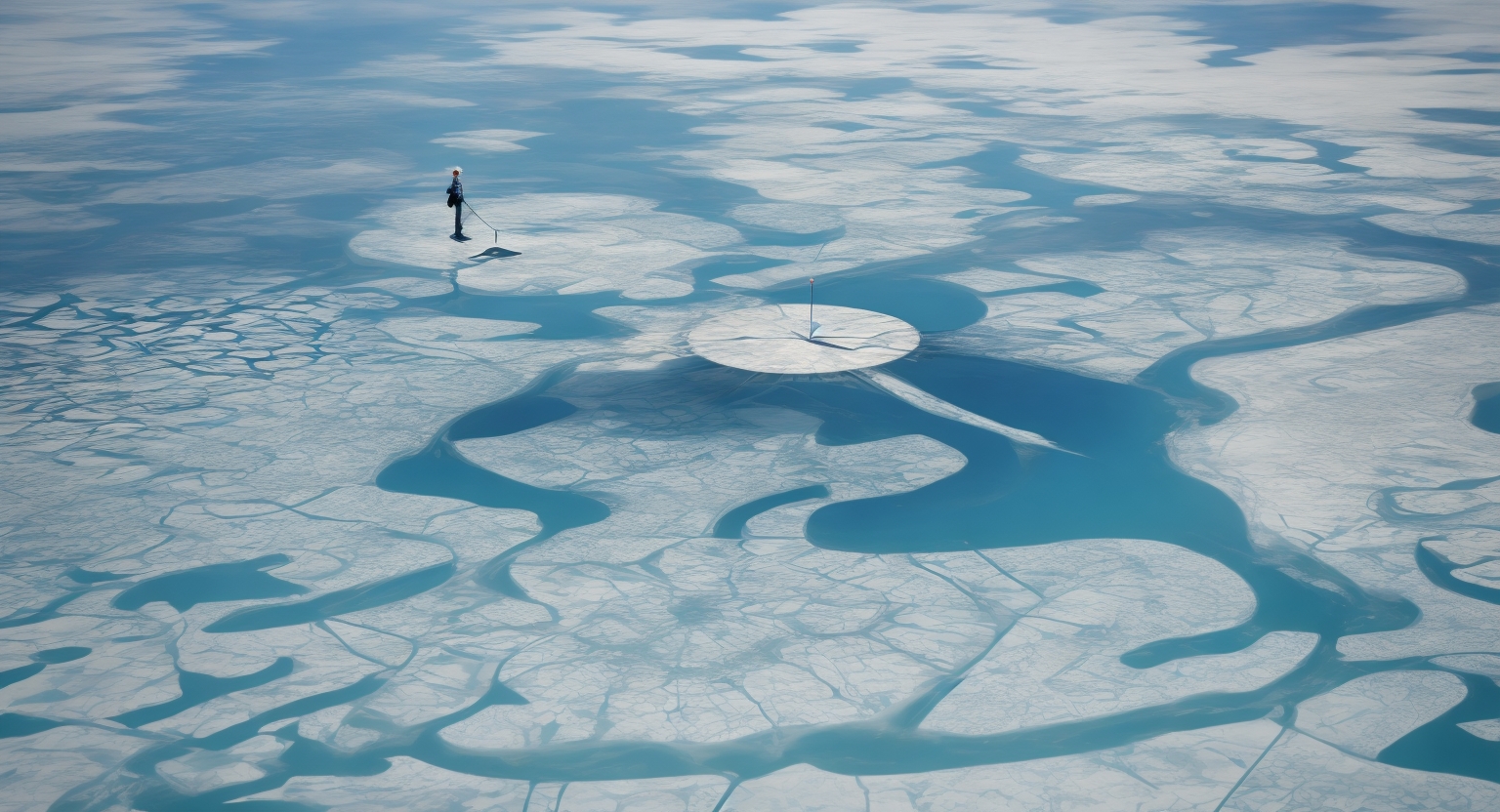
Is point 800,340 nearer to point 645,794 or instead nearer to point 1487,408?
point 1487,408

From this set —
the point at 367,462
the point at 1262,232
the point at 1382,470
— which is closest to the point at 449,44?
the point at 1262,232

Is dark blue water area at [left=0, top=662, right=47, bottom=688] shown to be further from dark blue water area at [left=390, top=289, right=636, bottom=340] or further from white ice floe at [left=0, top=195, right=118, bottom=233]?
white ice floe at [left=0, top=195, right=118, bottom=233]

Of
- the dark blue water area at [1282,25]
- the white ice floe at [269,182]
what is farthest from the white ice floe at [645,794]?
the dark blue water area at [1282,25]

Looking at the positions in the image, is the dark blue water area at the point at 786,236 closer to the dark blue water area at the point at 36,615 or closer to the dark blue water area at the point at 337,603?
the dark blue water area at the point at 337,603

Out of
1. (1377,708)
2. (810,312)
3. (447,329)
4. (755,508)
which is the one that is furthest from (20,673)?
(810,312)

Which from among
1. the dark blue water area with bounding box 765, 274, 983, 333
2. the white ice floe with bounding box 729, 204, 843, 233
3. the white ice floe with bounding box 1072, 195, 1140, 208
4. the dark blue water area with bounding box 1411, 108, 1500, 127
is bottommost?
the dark blue water area with bounding box 765, 274, 983, 333

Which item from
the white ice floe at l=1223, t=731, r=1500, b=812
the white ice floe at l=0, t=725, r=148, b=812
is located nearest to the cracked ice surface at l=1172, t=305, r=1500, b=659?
the white ice floe at l=1223, t=731, r=1500, b=812
